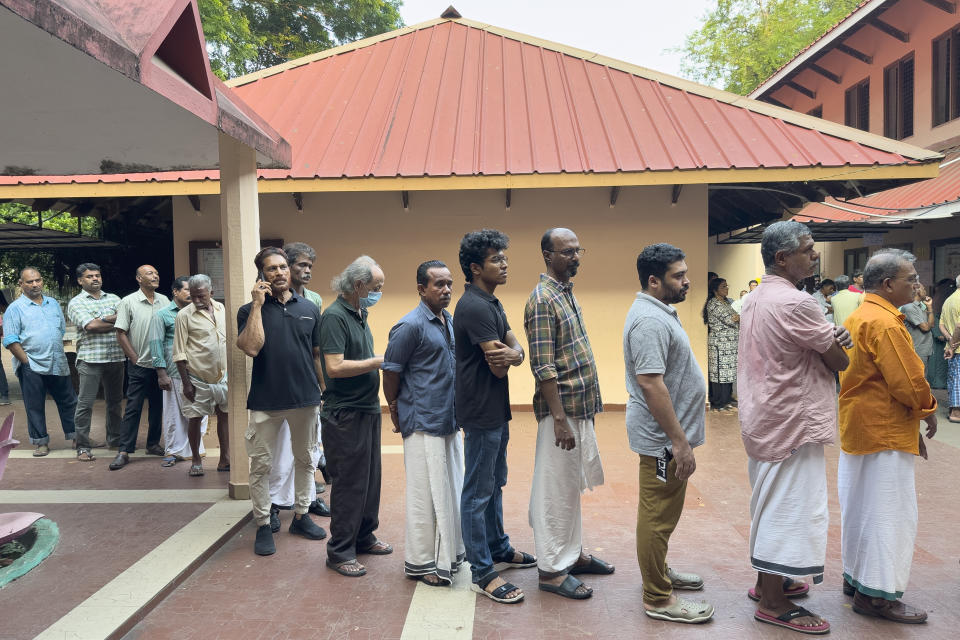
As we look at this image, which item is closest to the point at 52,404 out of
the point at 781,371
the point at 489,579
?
the point at 489,579

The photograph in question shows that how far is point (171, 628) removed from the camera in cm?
343

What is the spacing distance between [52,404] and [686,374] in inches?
389

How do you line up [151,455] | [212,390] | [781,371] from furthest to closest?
[151,455], [212,390], [781,371]

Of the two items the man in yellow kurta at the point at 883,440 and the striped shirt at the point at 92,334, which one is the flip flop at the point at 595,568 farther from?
the striped shirt at the point at 92,334

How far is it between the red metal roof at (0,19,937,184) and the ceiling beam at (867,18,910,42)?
693 cm

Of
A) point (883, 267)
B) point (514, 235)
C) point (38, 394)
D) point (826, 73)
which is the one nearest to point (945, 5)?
point (826, 73)

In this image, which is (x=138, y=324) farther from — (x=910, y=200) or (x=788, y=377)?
(x=910, y=200)

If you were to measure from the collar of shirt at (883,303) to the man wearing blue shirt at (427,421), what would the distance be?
221 cm

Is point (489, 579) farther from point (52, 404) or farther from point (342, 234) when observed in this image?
point (52, 404)

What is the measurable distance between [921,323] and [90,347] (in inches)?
385

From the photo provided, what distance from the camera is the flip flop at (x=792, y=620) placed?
128 inches

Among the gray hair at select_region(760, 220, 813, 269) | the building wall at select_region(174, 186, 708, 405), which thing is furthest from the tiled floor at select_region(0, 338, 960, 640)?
the building wall at select_region(174, 186, 708, 405)

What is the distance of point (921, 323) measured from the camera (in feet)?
28.7

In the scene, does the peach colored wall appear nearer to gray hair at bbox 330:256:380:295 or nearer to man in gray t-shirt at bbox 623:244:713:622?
man in gray t-shirt at bbox 623:244:713:622
